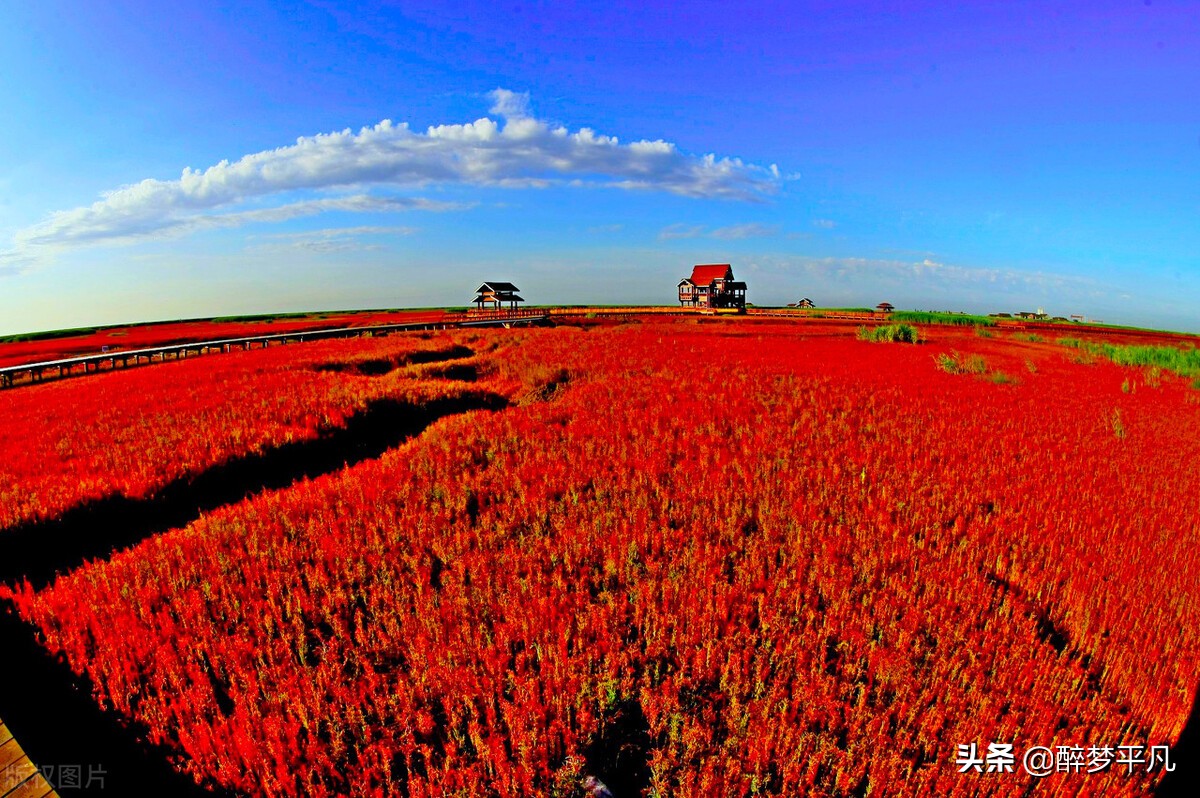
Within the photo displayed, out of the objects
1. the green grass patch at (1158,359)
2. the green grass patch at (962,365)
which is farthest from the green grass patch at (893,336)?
the green grass patch at (962,365)

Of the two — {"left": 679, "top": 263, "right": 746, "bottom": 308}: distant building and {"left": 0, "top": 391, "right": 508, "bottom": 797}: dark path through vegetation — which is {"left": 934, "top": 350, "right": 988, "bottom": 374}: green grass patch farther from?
{"left": 679, "top": 263, "right": 746, "bottom": 308}: distant building

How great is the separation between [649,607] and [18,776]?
3944 mm

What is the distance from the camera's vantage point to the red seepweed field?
2.96 m

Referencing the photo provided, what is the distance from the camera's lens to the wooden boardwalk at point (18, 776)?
2678mm

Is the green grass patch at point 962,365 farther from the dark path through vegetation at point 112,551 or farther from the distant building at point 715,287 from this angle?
the distant building at point 715,287

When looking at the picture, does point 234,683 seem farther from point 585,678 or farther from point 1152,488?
point 1152,488

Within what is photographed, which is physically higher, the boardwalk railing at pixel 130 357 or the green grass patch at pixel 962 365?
the boardwalk railing at pixel 130 357

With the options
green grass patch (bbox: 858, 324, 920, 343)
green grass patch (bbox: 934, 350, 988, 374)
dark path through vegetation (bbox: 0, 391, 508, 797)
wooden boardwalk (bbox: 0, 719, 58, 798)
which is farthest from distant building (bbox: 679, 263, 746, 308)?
wooden boardwalk (bbox: 0, 719, 58, 798)

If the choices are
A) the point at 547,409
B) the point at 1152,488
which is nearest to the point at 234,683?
the point at 547,409

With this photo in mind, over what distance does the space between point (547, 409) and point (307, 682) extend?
7855mm

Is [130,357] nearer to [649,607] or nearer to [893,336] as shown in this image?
[649,607]

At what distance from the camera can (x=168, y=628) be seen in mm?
4148

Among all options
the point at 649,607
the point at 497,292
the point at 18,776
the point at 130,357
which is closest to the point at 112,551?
the point at 18,776

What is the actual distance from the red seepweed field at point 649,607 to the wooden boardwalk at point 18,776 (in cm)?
52
